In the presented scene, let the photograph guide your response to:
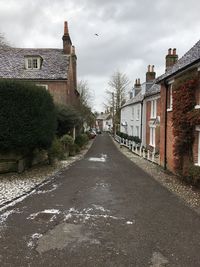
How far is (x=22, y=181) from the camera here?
11969 mm

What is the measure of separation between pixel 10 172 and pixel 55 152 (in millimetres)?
4380

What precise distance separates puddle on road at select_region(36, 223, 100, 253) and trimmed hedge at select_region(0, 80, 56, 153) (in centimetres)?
711

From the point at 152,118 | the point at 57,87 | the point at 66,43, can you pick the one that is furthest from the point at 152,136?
the point at 66,43

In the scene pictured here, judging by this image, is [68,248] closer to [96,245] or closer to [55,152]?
[96,245]

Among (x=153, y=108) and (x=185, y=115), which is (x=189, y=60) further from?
(x=153, y=108)

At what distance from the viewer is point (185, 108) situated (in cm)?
1255

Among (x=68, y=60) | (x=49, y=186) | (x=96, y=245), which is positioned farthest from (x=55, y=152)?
(x=68, y=60)

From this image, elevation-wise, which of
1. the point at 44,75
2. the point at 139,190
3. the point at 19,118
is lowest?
the point at 139,190

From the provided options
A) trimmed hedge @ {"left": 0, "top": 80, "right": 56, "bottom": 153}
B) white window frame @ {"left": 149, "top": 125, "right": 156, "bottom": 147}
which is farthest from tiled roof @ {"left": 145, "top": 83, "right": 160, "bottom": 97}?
trimmed hedge @ {"left": 0, "top": 80, "right": 56, "bottom": 153}

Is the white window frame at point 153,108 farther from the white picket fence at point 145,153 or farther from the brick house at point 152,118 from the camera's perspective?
the white picket fence at point 145,153

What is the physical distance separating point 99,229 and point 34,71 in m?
24.4

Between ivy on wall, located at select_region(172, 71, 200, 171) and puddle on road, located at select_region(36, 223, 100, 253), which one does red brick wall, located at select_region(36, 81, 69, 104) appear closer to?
ivy on wall, located at select_region(172, 71, 200, 171)

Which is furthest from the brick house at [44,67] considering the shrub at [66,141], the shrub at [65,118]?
the shrub at [66,141]

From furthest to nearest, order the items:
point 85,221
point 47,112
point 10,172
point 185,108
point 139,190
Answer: point 47,112, point 10,172, point 185,108, point 139,190, point 85,221
